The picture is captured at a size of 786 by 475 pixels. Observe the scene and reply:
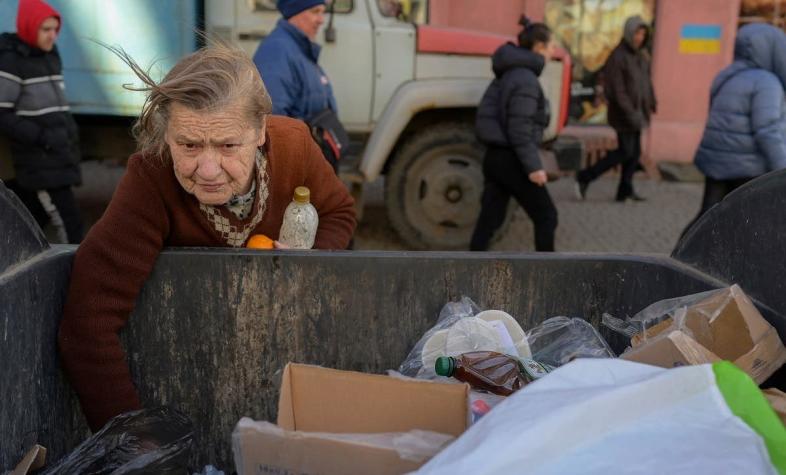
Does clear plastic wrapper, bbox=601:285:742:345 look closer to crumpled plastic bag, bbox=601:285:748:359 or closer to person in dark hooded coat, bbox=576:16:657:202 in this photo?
crumpled plastic bag, bbox=601:285:748:359

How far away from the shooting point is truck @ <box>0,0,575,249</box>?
6242mm

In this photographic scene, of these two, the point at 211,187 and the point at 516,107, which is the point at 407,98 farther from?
the point at 211,187

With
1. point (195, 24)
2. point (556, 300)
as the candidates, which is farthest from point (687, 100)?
point (556, 300)

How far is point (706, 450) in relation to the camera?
1.34 meters

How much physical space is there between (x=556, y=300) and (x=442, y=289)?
327 millimetres

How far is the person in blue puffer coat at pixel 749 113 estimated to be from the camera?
5.35 m

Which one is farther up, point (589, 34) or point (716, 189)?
point (589, 34)

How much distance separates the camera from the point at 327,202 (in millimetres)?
2885

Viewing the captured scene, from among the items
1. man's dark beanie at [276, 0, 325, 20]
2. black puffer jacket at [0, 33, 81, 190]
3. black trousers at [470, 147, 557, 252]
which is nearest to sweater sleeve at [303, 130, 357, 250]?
man's dark beanie at [276, 0, 325, 20]

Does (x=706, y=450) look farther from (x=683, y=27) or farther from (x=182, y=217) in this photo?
(x=683, y=27)

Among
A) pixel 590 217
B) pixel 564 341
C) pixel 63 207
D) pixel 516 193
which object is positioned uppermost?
pixel 564 341

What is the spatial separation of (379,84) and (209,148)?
4511mm

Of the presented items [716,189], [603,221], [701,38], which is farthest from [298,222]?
[701,38]

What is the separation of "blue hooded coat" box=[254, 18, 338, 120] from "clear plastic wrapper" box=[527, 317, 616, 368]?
2.48 meters
